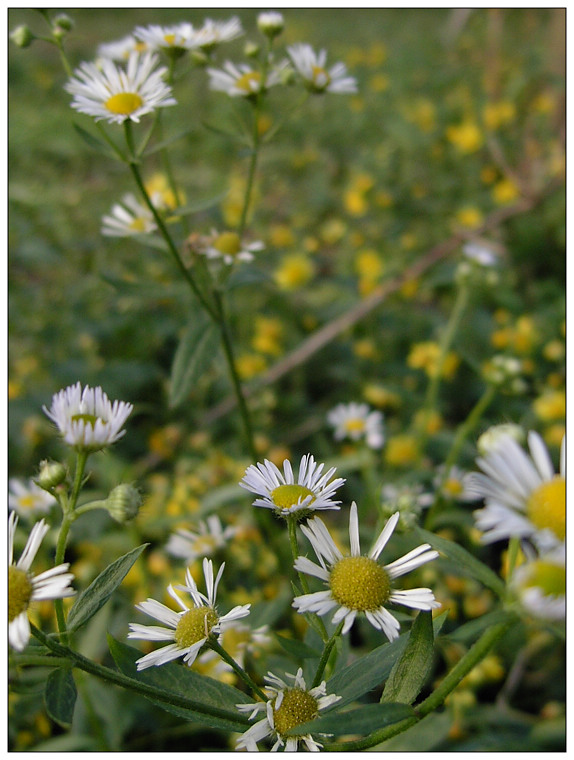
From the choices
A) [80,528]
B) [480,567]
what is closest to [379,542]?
[480,567]

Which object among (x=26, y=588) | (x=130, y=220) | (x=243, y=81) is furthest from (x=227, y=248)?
(x=26, y=588)

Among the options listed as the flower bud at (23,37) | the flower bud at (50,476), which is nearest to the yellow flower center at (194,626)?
the flower bud at (50,476)

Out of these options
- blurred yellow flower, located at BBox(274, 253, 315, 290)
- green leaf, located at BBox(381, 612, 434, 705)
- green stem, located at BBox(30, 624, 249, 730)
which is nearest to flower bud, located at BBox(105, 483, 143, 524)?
green stem, located at BBox(30, 624, 249, 730)

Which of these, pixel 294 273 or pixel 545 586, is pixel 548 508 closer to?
pixel 545 586

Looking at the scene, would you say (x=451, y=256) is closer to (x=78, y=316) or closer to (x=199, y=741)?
(x=78, y=316)

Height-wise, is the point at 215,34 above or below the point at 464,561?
above

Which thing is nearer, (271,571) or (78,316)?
(271,571)

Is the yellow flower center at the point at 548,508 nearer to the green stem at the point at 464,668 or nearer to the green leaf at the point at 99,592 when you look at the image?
the green stem at the point at 464,668

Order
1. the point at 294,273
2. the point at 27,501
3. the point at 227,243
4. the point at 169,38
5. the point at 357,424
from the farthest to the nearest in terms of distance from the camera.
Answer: the point at 294,273, the point at 357,424, the point at 27,501, the point at 227,243, the point at 169,38
